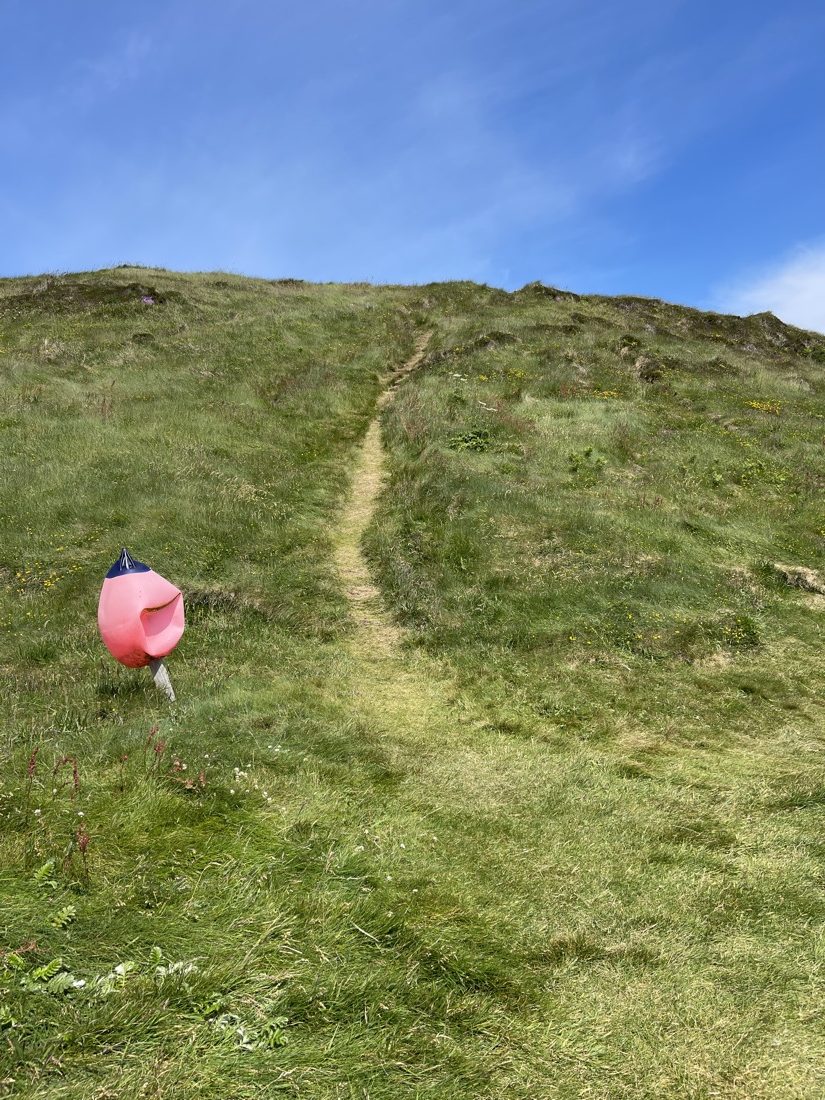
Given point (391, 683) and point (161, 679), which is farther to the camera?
point (391, 683)

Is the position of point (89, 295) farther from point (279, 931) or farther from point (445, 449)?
point (279, 931)

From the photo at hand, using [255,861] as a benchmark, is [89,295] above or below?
above

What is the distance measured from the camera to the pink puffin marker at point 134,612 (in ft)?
25.1

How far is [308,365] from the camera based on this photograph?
31.0 m

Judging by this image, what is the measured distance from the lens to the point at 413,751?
343 inches

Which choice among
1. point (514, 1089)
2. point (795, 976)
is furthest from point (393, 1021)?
point (795, 976)

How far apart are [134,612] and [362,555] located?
904cm

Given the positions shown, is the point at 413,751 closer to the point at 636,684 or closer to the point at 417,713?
the point at 417,713

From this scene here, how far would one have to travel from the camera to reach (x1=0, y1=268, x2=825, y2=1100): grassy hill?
4.12 meters

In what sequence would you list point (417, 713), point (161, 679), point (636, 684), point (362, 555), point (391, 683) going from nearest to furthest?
1. point (161, 679)
2. point (417, 713)
3. point (391, 683)
4. point (636, 684)
5. point (362, 555)

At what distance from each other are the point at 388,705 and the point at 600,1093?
6530mm

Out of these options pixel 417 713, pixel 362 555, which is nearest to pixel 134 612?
pixel 417 713

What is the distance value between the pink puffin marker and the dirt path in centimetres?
510

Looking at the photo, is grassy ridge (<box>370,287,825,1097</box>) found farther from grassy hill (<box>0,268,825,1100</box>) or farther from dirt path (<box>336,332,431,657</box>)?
dirt path (<box>336,332,431,657</box>)
